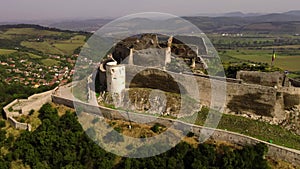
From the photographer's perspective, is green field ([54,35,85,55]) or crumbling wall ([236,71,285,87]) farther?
green field ([54,35,85,55])

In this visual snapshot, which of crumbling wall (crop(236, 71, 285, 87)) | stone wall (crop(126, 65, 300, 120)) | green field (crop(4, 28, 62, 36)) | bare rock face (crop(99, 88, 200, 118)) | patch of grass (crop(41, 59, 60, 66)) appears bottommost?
patch of grass (crop(41, 59, 60, 66))

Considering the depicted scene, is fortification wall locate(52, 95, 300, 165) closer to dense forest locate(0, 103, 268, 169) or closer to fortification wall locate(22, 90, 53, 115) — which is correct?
dense forest locate(0, 103, 268, 169)

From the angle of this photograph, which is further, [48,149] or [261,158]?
[48,149]

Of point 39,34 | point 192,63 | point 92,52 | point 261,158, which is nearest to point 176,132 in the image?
point 261,158

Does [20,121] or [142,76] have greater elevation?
[142,76]

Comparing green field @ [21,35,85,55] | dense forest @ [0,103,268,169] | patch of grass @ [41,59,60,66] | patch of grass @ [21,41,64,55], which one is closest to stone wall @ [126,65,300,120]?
dense forest @ [0,103,268,169]

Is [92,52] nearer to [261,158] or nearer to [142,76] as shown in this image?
[142,76]

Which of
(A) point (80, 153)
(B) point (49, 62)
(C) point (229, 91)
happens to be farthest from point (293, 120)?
(B) point (49, 62)

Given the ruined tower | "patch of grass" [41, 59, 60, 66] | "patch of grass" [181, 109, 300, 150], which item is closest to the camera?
"patch of grass" [181, 109, 300, 150]

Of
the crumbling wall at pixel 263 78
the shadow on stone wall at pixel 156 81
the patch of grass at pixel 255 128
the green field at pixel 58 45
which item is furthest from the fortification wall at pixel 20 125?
the green field at pixel 58 45
